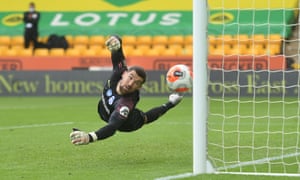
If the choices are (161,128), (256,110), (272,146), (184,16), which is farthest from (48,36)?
(272,146)

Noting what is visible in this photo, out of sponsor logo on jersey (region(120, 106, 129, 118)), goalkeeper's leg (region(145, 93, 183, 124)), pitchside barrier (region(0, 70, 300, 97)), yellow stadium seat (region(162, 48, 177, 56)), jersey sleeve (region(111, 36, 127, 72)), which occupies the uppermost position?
jersey sleeve (region(111, 36, 127, 72))

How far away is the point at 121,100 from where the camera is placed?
8.62 m

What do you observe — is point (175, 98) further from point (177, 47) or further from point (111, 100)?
point (177, 47)

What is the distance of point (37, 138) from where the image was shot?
440 inches

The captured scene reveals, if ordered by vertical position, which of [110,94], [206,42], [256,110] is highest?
[206,42]

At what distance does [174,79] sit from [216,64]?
11.6 metres

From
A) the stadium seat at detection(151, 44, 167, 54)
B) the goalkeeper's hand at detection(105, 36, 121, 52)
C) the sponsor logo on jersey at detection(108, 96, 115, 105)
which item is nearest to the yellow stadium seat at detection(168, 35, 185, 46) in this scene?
the stadium seat at detection(151, 44, 167, 54)

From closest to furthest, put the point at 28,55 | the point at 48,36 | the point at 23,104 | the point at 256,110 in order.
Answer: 1. the point at 256,110
2. the point at 23,104
3. the point at 28,55
4. the point at 48,36

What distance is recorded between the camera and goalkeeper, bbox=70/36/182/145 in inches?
328

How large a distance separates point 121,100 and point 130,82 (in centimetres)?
29

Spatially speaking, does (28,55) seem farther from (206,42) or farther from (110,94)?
(206,42)

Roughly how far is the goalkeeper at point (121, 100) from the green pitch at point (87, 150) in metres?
0.42

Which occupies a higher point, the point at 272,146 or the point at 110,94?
the point at 110,94

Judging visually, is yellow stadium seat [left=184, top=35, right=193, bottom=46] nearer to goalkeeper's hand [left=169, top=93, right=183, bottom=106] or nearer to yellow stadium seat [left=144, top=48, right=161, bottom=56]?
yellow stadium seat [left=144, top=48, right=161, bottom=56]
